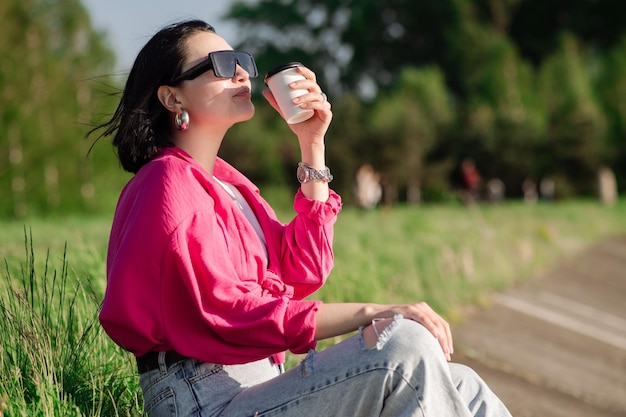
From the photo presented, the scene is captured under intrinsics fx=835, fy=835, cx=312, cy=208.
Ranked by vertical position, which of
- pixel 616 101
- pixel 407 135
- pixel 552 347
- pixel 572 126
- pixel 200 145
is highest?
pixel 200 145

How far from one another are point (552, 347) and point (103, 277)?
420cm

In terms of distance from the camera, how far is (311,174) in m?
2.35

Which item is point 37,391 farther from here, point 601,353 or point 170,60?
point 601,353

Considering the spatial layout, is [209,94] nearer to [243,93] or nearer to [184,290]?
[243,93]

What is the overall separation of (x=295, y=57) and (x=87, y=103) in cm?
3407

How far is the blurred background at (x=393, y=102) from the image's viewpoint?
15.3 meters

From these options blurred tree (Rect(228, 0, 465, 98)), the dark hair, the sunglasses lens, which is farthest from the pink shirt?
blurred tree (Rect(228, 0, 465, 98))

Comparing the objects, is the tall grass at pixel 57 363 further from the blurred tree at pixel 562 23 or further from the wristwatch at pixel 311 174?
the blurred tree at pixel 562 23

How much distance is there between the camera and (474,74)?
38.4 m

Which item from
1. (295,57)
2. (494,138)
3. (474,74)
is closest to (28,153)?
(494,138)

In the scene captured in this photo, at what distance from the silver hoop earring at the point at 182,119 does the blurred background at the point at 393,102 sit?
0.87 ft

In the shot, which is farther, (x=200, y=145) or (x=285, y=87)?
(x=200, y=145)

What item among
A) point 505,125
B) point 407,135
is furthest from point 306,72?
point 505,125

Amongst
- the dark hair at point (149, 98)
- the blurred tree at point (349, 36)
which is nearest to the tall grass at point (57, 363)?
the dark hair at point (149, 98)
